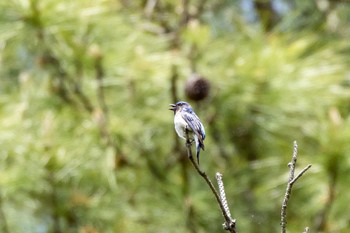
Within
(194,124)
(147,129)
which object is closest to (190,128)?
(194,124)

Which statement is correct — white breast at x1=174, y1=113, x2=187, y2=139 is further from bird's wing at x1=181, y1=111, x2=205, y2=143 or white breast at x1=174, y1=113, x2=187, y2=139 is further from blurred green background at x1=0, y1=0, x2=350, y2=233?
blurred green background at x1=0, y1=0, x2=350, y2=233

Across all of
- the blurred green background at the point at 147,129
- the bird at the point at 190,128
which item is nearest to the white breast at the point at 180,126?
the bird at the point at 190,128

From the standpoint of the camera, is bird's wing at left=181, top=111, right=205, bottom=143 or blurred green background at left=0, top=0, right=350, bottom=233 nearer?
bird's wing at left=181, top=111, right=205, bottom=143

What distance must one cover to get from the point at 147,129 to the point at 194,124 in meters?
0.84

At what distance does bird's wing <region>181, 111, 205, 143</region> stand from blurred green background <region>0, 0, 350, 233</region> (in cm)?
71

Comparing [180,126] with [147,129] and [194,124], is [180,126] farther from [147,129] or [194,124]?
[147,129]

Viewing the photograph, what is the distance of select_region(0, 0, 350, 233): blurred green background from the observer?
1.31 metres

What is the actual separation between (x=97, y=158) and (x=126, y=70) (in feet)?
0.54

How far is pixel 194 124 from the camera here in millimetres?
549

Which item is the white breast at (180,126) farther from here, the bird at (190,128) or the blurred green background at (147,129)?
the blurred green background at (147,129)

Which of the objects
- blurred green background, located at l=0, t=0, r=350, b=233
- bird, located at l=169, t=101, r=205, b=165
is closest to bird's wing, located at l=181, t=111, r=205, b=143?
bird, located at l=169, t=101, r=205, b=165

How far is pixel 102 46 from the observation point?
146cm

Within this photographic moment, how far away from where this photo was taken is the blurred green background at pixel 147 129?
1.31 meters

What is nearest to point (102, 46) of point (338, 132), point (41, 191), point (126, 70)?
point (126, 70)
